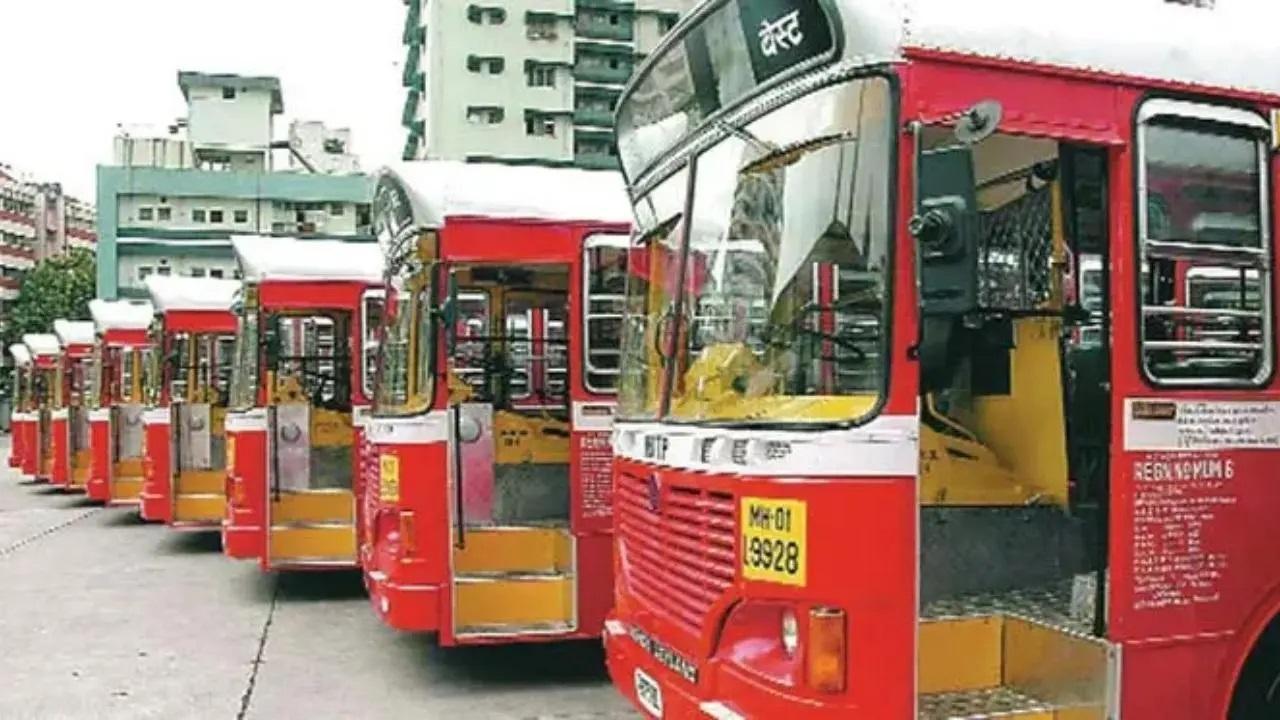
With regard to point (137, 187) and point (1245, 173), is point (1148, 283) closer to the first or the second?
point (1245, 173)

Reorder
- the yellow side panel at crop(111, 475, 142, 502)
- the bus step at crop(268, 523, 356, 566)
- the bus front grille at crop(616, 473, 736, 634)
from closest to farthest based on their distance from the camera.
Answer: the bus front grille at crop(616, 473, 736, 634), the bus step at crop(268, 523, 356, 566), the yellow side panel at crop(111, 475, 142, 502)

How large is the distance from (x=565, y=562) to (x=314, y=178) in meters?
47.9

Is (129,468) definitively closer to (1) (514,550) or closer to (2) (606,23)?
(1) (514,550)

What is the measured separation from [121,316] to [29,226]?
247ft

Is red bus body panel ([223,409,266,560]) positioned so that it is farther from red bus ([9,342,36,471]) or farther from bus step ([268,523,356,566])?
red bus ([9,342,36,471])

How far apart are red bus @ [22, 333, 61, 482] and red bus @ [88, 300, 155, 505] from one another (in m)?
3.91

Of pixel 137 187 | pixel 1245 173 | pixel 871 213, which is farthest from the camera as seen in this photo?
pixel 137 187

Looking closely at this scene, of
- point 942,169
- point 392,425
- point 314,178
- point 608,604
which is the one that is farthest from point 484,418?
point 314,178

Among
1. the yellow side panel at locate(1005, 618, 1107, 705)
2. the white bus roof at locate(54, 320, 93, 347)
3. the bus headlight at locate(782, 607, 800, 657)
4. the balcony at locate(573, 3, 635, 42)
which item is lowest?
the yellow side panel at locate(1005, 618, 1107, 705)

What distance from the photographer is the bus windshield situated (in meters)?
4.24

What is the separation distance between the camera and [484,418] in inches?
362

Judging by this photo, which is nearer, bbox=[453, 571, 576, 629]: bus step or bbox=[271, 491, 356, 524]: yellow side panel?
bbox=[453, 571, 576, 629]: bus step

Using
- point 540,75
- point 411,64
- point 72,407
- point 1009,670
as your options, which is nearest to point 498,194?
point 1009,670

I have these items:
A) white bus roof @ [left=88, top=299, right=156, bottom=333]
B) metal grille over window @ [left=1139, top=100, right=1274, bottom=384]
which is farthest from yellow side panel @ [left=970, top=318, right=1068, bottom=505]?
white bus roof @ [left=88, top=299, right=156, bottom=333]
